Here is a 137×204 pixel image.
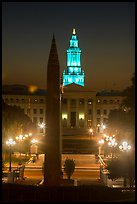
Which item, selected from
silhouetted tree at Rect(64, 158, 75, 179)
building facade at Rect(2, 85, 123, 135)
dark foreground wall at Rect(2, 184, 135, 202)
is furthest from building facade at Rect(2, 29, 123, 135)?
dark foreground wall at Rect(2, 184, 135, 202)

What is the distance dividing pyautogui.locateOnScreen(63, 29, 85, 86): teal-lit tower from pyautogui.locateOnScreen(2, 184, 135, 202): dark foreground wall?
112589 mm

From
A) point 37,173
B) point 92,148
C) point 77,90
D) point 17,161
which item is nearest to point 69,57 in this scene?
point 77,90

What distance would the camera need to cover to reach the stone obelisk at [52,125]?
22.5 meters

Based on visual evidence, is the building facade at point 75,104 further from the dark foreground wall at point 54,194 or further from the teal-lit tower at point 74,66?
the dark foreground wall at point 54,194

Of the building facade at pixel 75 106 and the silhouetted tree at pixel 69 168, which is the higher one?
the building facade at pixel 75 106

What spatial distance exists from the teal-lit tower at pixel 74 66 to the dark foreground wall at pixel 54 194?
11259cm

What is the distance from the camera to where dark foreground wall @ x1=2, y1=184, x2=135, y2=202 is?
64.7ft

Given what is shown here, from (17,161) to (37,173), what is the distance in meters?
9.47

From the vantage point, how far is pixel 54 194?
1998 cm

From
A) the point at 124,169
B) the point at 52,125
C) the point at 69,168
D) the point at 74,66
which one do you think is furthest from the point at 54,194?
the point at 74,66

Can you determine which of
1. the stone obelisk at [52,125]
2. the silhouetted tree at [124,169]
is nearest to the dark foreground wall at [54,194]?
the stone obelisk at [52,125]

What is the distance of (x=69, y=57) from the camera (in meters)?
134

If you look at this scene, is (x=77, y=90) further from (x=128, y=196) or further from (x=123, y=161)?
(x=128, y=196)

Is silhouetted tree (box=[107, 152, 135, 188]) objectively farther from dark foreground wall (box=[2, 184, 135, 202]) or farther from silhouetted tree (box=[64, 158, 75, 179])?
dark foreground wall (box=[2, 184, 135, 202])
